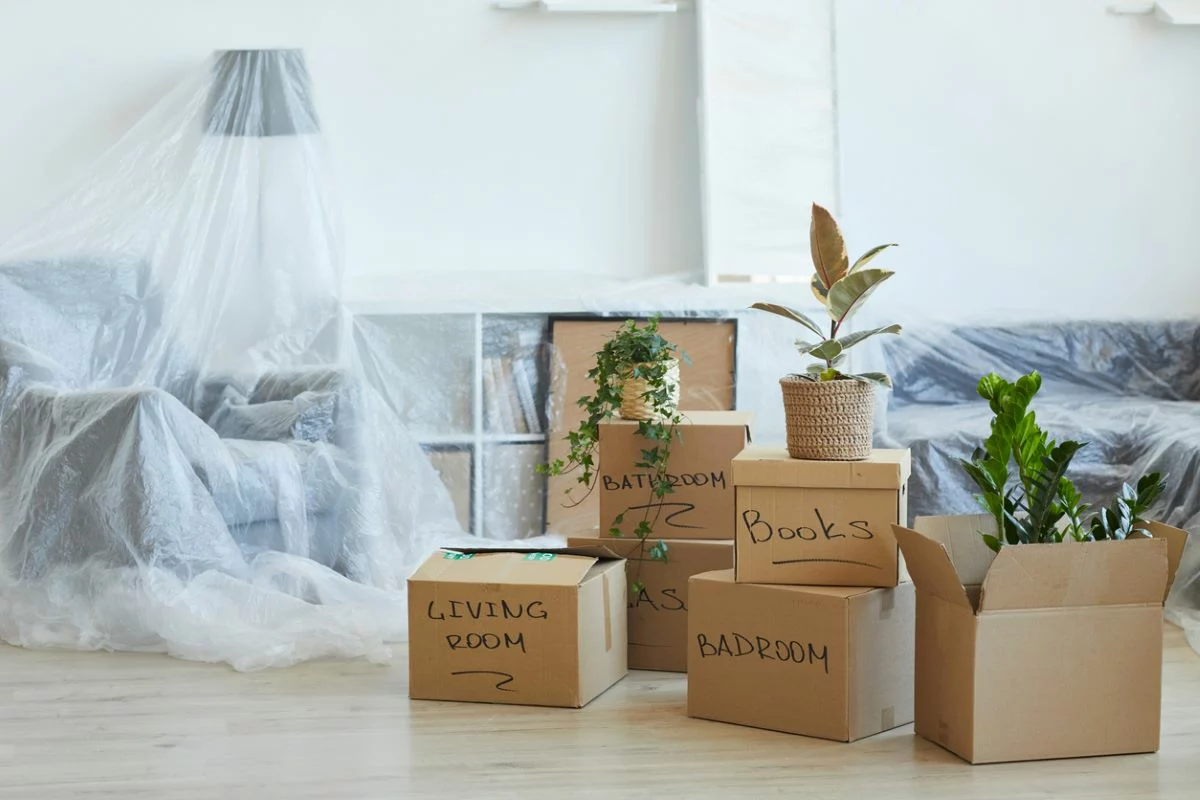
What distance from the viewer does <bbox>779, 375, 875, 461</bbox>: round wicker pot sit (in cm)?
235

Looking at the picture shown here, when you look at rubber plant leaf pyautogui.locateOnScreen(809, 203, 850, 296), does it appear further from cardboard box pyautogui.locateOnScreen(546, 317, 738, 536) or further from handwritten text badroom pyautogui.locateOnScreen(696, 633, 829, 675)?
cardboard box pyautogui.locateOnScreen(546, 317, 738, 536)

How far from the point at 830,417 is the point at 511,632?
0.73m

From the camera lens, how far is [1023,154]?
4172 millimetres

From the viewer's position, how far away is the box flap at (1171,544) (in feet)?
7.11

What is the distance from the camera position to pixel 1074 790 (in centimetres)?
205

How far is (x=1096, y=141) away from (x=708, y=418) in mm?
2091

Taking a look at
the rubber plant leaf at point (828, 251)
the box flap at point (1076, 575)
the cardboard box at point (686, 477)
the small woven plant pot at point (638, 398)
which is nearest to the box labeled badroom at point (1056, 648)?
the box flap at point (1076, 575)

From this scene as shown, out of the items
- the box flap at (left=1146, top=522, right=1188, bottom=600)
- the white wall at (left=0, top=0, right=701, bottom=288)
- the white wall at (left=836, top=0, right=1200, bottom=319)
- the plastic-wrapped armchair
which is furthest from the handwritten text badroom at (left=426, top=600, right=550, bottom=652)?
the white wall at (left=836, top=0, right=1200, bottom=319)

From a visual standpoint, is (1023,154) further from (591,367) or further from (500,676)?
(500,676)

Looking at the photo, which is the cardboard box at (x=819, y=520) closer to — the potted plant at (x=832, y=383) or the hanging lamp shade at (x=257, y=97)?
the potted plant at (x=832, y=383)

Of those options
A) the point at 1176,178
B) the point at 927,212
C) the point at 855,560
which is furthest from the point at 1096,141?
the point at 855,560

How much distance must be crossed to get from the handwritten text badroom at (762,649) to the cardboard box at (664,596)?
34 cm

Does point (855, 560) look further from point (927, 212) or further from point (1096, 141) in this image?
point (1096, 141)

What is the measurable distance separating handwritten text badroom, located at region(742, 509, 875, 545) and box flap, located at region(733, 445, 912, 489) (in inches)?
2.4
